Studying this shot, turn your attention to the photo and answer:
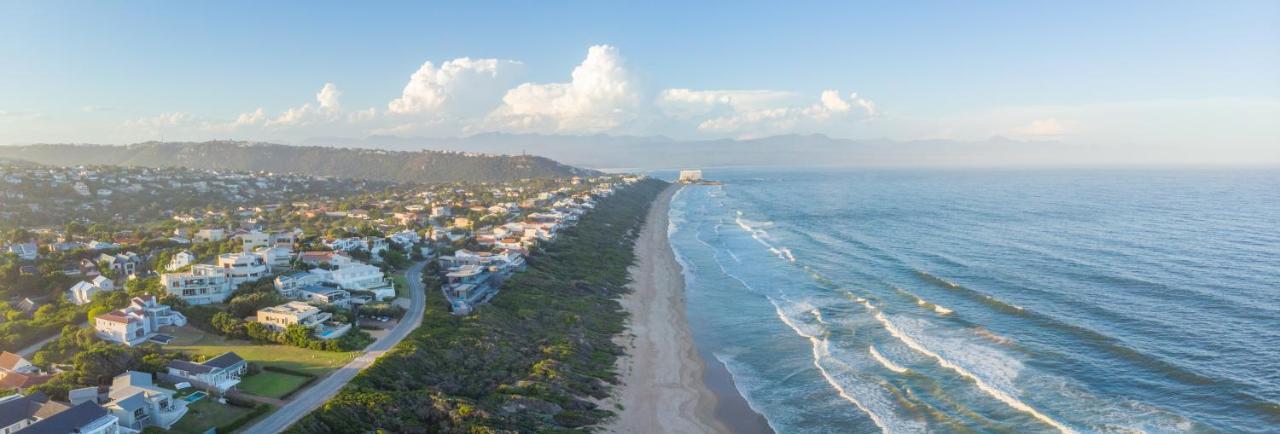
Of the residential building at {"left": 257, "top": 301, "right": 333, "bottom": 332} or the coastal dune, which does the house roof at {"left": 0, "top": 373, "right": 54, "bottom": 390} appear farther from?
the coastal dune

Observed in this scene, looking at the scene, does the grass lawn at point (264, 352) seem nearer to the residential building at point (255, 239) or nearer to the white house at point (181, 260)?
the white house at point (181, 260)

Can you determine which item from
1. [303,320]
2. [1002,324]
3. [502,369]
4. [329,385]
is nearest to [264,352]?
[303,320]

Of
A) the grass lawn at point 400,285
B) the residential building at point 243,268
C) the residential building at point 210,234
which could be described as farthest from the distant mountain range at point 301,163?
the residential building at point 243,268

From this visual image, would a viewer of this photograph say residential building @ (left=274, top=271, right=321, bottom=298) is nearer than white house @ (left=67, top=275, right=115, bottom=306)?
No

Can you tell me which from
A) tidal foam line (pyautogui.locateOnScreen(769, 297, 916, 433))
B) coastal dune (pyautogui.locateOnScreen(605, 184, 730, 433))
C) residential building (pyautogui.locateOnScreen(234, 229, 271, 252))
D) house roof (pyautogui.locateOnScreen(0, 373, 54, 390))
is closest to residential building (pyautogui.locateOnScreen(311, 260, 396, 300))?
residential building (pyautogui.locateOnScreen(234, 229, 271, 252))

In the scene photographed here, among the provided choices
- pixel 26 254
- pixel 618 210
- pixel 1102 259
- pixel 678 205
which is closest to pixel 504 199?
pixel 618 210

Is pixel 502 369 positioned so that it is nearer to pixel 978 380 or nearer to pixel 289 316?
pixel 289 316
